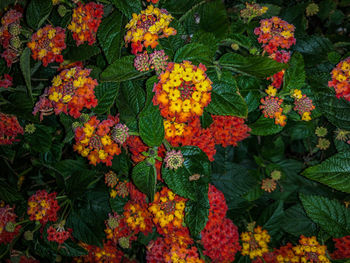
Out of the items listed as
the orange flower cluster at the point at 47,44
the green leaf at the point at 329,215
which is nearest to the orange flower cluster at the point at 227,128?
the green leaf at the point at 329,215

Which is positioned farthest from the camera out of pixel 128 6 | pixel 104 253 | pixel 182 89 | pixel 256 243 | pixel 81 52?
pixel 104 253

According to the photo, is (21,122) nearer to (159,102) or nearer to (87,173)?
(87,173)

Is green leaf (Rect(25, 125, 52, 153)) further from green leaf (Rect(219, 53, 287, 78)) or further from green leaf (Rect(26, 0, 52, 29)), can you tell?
green leaf (Rect(219, 53, 287, 78))

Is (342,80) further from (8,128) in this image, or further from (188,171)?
(8,128)

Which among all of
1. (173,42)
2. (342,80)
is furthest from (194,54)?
(342,80)

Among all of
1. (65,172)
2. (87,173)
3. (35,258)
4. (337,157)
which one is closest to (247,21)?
(337,157)

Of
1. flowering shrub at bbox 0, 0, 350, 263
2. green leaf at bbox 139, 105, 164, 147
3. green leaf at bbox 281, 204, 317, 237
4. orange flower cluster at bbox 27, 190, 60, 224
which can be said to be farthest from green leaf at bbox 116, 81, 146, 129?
green leaf at bbox 281, 204, 317, 237

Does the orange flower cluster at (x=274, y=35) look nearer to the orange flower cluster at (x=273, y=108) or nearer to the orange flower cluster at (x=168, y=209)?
the orange flower cluster at (x=273, y=108)
